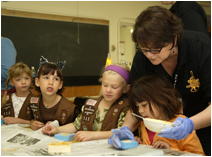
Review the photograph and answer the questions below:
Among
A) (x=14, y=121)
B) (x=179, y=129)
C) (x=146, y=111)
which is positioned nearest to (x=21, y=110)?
(x=14, y=121)

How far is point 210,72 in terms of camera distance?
141 cm

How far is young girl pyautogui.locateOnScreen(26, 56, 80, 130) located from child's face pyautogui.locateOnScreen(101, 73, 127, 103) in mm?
482

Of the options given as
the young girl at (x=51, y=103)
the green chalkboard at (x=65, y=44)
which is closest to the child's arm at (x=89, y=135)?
the young girl at (x=51, y=103)

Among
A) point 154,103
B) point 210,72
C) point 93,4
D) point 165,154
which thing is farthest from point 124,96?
point 93,4

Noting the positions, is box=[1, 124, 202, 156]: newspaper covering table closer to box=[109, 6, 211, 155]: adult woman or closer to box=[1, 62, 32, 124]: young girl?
box=[109, 6, 211, 155]: adult woman

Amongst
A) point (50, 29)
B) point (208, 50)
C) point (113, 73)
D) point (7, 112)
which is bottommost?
point (7, 112)

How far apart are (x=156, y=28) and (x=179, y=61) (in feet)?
1.04

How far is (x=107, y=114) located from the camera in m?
1.90

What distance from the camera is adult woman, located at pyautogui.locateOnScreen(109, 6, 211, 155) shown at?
131 centimetres

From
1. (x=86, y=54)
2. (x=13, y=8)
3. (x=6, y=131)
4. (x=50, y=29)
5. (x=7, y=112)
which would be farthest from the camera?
(x=86, y=54)

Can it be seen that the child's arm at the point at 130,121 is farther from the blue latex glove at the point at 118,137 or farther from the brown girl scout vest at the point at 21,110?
the brown girl scout vest at the point at 21,110

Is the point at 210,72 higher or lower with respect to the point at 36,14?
lower

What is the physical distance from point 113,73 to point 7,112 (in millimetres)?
1366

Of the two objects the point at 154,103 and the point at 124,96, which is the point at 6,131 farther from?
the point at 154,103
